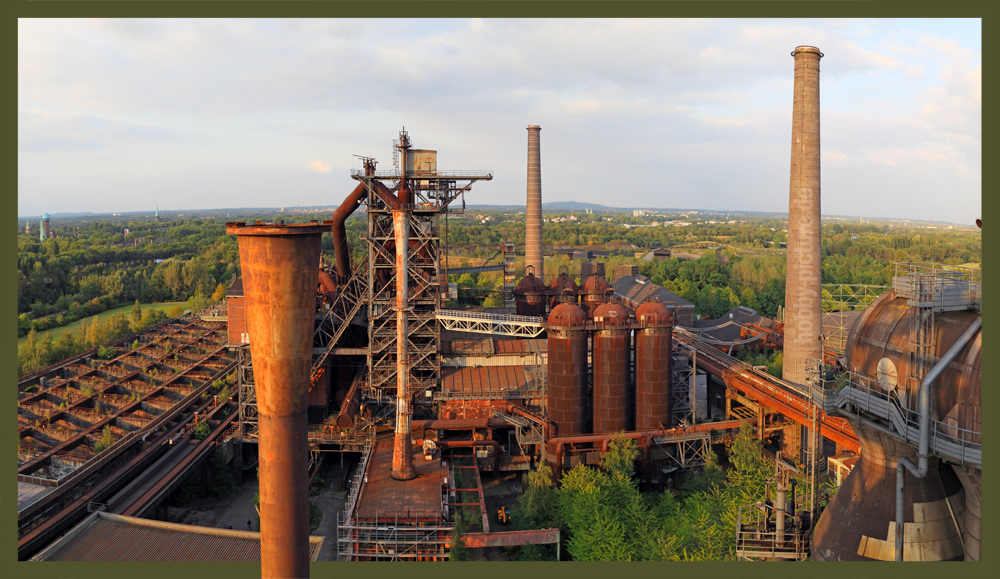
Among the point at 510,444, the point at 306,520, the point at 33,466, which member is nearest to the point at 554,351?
the point at 510,444

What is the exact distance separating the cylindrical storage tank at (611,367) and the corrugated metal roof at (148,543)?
46.4 ft

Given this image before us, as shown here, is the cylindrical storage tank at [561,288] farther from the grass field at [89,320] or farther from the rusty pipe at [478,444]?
the grass field at [89,320]

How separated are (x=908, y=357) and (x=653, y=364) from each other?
1578 centimetres

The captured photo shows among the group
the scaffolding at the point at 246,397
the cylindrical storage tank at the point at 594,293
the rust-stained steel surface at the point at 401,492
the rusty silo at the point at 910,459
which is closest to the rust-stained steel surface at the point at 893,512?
the rusty silo at the point at 910,459

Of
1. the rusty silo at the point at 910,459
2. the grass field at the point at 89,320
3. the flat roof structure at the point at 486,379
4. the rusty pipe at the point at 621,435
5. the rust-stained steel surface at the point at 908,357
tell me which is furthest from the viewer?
the grass field at the point at 89,320

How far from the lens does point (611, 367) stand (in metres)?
29.3

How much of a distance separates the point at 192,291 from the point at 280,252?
78.9 metres

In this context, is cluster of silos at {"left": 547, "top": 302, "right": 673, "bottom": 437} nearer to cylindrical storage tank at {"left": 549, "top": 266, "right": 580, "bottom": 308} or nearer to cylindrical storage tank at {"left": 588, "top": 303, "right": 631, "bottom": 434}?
cylindrical storage tank at {"left": 588, "top": 303, "right": 631, "bottom": 434}

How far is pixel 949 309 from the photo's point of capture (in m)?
13.9

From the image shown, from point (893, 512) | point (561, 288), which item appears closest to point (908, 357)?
point (893, 512)

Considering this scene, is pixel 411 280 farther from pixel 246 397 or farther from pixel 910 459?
pixel 910 459

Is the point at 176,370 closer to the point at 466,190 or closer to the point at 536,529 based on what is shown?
the point at 466,190

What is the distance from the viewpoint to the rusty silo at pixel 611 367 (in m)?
29.2

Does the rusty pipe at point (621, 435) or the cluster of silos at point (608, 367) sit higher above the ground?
the cluster of silos at point (608, 367)
